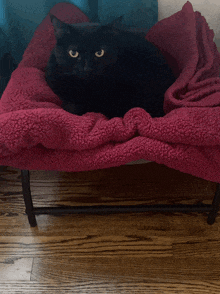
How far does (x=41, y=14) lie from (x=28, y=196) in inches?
28.5

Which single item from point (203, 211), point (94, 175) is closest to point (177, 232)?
point (203, 211)

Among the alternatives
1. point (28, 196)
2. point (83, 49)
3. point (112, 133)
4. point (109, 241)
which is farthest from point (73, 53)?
point (109, 241)

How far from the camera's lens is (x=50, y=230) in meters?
0.91

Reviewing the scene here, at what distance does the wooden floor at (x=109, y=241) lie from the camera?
0.79 metres

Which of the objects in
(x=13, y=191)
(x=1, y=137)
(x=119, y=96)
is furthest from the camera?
(x=13, y=191)

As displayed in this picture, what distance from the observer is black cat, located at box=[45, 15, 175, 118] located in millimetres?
770

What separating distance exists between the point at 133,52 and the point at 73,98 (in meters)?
0.26

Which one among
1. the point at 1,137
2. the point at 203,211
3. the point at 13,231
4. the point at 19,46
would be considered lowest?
the point at 13,231

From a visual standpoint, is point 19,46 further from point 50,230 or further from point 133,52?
Answer: point 50,230

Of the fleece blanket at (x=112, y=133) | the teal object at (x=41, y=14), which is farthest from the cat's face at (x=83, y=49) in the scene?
the teal object at (x=41, y=14)

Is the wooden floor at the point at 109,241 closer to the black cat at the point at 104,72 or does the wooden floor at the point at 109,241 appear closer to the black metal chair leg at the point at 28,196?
the black metal chair leg at the point at 28,196

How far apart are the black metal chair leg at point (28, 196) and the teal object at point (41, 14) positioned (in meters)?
0.54

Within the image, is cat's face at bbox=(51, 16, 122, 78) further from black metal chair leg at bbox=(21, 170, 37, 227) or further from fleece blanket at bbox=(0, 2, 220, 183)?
black metal chair leg at bbox=(21, 170, 37, 227)

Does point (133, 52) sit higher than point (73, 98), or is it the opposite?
point (133, 52)
